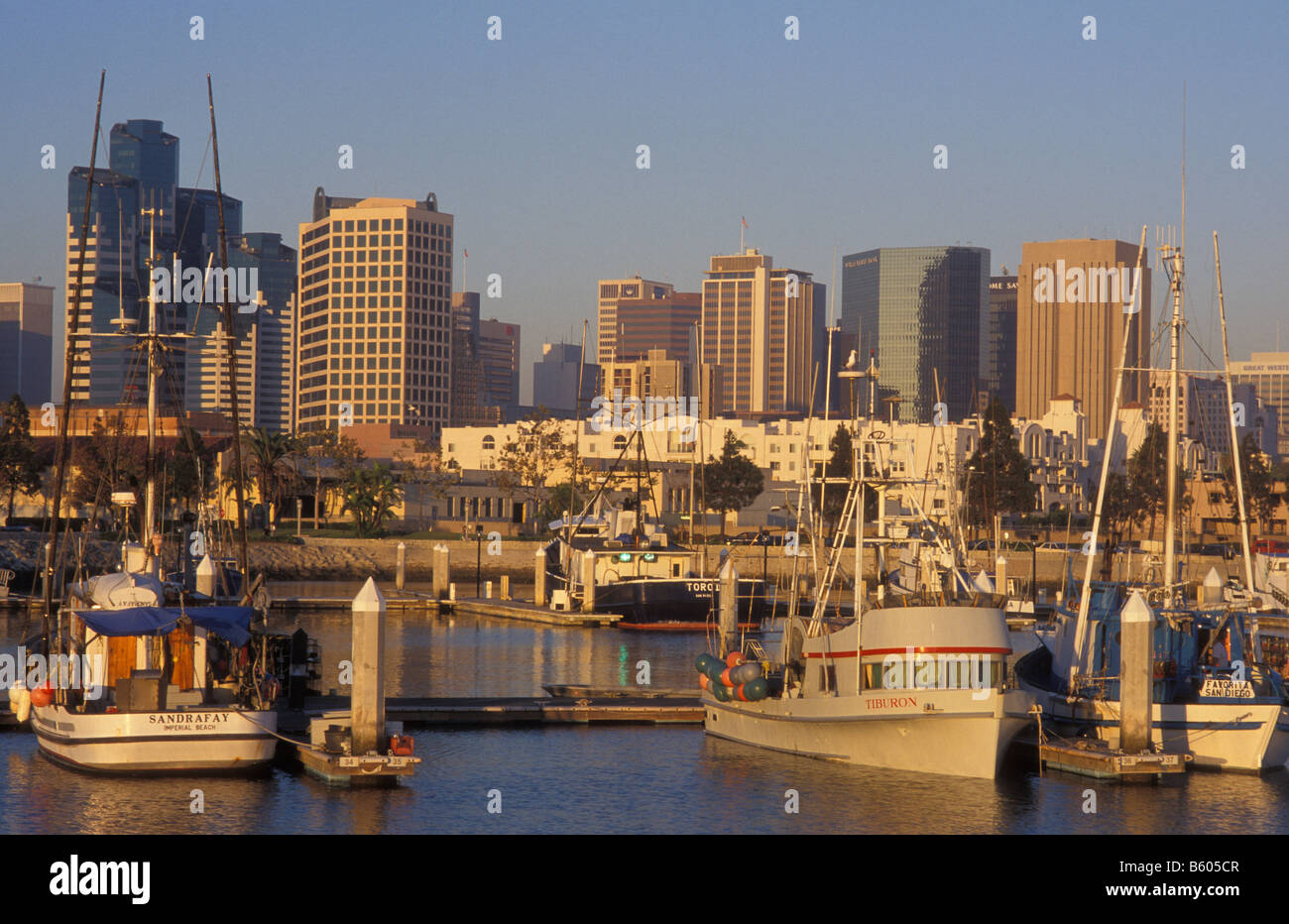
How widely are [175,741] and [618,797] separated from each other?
9.45 m

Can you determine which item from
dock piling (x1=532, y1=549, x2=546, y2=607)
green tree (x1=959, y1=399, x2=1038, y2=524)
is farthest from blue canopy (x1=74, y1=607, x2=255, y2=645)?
green tree (x1=959, y1=399, x2=1038, y2=524)

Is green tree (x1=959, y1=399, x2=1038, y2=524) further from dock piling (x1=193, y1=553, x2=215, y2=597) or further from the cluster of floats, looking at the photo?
dock piling (x1=193, y1=553, x2=215, y2=597)

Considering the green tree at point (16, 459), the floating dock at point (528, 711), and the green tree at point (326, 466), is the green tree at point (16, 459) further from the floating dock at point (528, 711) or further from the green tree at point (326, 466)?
the floating dock at point (528, 711)

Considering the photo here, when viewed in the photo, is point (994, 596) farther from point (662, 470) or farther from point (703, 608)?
point (662, 470)

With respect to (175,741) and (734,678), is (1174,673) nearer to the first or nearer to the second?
(734,678)

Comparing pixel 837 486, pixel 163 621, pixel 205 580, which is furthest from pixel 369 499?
pixel 163 621

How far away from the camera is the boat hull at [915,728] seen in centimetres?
3406

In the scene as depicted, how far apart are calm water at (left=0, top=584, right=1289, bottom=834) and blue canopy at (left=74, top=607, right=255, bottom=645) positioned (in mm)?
3177

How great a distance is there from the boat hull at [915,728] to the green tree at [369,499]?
285 ft

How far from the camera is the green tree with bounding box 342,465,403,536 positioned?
121 metres

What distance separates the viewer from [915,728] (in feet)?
114
